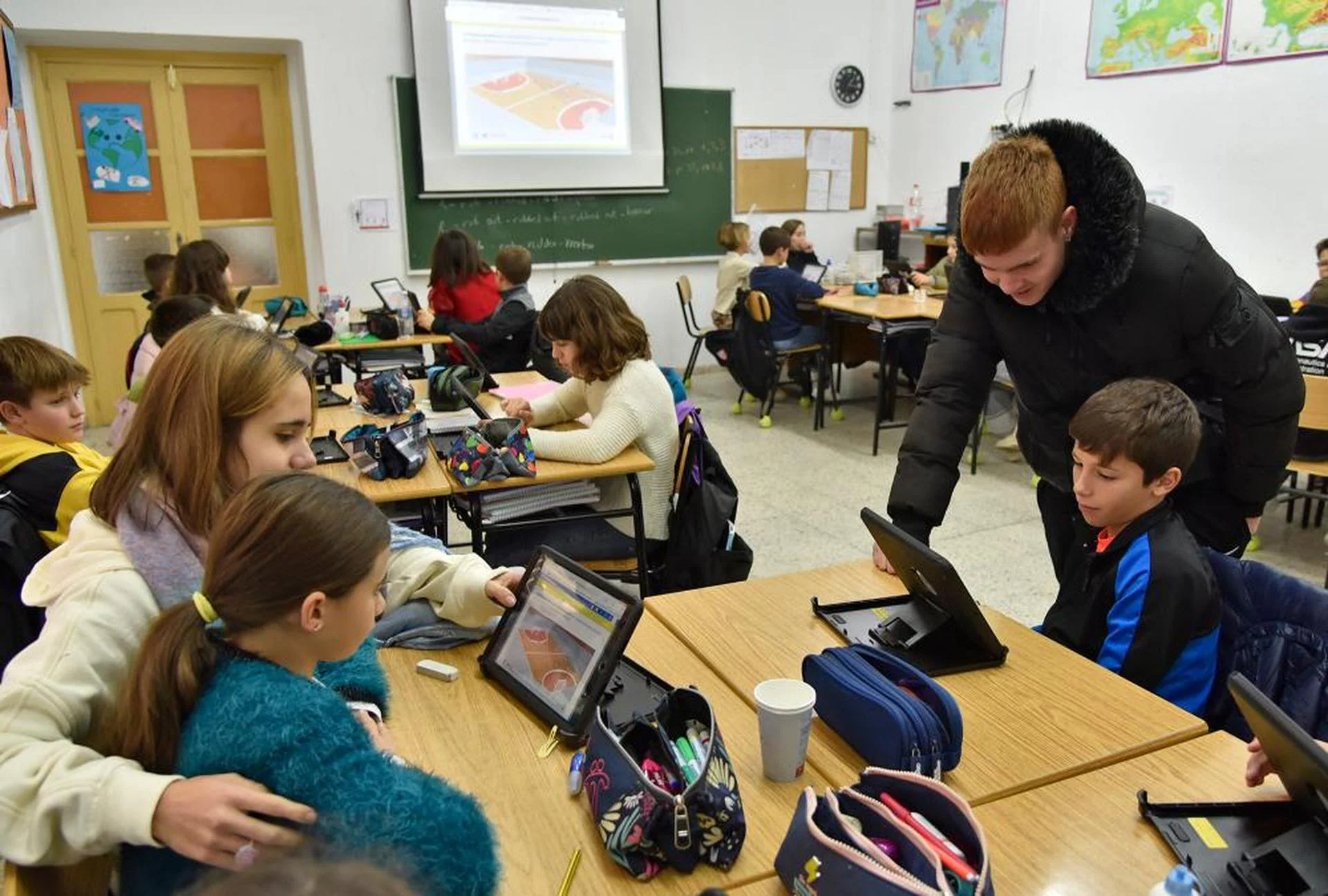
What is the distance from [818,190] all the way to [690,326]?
1.63m

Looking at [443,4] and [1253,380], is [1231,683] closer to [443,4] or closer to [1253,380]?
[1253,380]

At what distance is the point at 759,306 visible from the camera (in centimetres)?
588

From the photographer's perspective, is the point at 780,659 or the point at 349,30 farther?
the point at 349,30

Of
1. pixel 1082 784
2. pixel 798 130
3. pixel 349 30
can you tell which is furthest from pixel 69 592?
pixel 798 130

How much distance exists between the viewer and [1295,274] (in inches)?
199

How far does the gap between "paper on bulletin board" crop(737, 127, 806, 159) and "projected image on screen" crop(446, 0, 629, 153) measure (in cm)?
103

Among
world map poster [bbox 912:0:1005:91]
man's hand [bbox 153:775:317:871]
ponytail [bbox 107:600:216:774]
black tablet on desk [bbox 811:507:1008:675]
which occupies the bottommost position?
black tablet on desk [bbox 811:507:1008:675]

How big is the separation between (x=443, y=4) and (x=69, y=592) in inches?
234

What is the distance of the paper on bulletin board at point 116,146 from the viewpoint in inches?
230

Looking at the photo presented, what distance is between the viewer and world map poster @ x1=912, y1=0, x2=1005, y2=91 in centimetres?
659

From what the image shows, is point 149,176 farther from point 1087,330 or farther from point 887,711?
point 887,711

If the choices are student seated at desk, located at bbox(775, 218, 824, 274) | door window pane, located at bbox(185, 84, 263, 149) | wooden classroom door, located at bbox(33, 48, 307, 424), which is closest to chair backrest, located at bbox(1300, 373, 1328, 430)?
student seated at desk, located at bbox(775, 218, 824, 274)

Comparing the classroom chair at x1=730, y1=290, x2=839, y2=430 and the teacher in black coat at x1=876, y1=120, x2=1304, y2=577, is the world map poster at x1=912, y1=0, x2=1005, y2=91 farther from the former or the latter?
the teacher in black coat at x1=876, y1=120, x2=1304, y2=577

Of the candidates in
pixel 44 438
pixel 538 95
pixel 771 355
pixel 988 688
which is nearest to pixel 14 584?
pixel 44 438
